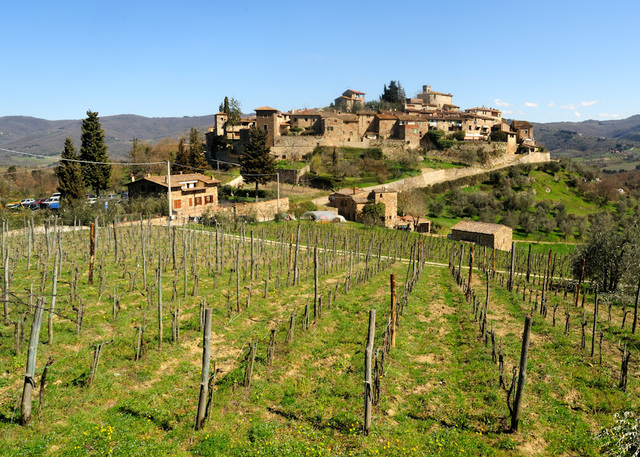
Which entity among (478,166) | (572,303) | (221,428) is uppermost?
(478,166)

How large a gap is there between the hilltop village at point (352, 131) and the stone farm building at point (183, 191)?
20.5m

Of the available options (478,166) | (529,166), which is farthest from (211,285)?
(529,166)

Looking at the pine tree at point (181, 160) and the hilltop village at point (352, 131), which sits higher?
the hilltop village at point (352, 131)

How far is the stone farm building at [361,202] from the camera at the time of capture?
43.8 m

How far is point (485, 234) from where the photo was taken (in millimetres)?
38719

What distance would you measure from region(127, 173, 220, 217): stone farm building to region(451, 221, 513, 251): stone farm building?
74.1 feet

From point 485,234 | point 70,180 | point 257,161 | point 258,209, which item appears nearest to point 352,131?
point 257,161

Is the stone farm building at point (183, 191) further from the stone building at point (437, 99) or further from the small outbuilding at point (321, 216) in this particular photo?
the stone building at point (437, 99)

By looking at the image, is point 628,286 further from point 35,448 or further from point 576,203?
point 576,203

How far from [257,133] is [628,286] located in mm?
36163

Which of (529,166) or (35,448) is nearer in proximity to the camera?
(35,448)

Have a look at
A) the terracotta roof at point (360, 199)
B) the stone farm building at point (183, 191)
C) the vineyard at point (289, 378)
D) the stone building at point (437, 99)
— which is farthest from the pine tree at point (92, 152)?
the stone building at point (437, 99)

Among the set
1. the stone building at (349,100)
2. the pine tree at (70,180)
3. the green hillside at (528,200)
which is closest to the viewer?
the pine tree at (70,180)

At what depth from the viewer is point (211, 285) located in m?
16.0
